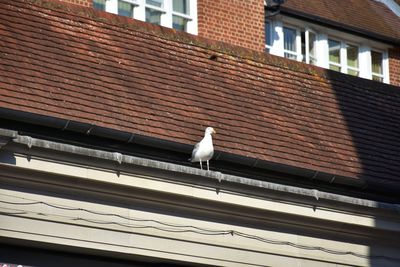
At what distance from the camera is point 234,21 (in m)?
31.8

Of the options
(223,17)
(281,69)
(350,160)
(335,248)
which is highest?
(223,17)

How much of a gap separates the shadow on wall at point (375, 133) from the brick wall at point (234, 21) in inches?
104

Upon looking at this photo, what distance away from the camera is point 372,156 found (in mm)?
27672

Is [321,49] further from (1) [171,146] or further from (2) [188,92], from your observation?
(1) [171,146]

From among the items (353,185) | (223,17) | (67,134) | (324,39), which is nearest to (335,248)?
(353,185)

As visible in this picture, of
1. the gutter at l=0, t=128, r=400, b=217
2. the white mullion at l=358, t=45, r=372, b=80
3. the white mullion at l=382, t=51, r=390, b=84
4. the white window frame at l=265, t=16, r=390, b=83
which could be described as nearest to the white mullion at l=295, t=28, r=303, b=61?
the white window frame at l=265, t=16, r=390, b=83

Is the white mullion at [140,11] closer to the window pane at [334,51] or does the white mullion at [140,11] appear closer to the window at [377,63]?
the window pane at [334,51]

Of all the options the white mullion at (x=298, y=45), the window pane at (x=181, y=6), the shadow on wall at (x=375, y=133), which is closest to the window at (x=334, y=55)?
the white mullion at (x=298, y=45)

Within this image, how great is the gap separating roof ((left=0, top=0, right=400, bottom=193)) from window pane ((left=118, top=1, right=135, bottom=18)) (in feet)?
7.69

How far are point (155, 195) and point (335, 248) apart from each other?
393 cm

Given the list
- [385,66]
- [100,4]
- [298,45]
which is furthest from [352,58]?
[100,4]

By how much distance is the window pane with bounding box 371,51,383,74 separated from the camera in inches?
1441

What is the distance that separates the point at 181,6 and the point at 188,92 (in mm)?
5619

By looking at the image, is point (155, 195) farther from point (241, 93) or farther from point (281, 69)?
point (281, 69)
